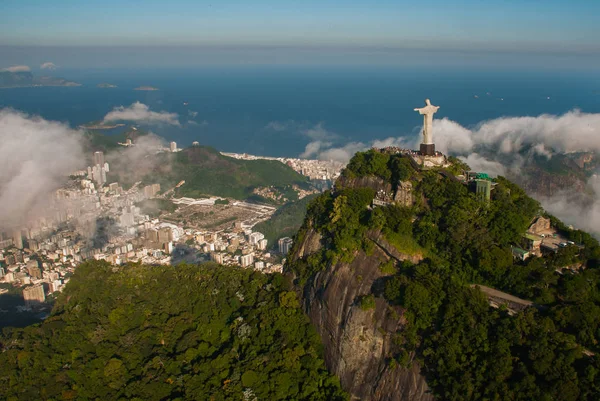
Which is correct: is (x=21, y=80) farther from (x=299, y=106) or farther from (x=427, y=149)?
(x=427, y=149)

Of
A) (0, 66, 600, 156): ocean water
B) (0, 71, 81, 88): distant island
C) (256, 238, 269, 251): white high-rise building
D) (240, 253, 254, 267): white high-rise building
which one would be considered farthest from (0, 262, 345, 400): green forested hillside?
(0, 71, 81, 88): distant island

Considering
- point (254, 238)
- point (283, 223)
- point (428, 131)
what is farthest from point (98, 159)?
point (428, 131)

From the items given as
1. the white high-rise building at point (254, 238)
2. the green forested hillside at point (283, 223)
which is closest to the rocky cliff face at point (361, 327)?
the white high-rise building at point (254, 238)

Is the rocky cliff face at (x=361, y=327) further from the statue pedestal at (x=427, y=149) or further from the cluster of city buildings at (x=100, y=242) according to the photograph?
the cluster of city buildings at (x=100, y=242)

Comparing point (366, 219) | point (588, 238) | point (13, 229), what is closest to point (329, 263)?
point (366, 219)

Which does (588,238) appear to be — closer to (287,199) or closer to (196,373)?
Result: (196,373)

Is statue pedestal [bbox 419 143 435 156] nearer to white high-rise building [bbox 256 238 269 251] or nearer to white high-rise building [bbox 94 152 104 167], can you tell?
white high-rise building [bbox 256 238 269 251]
